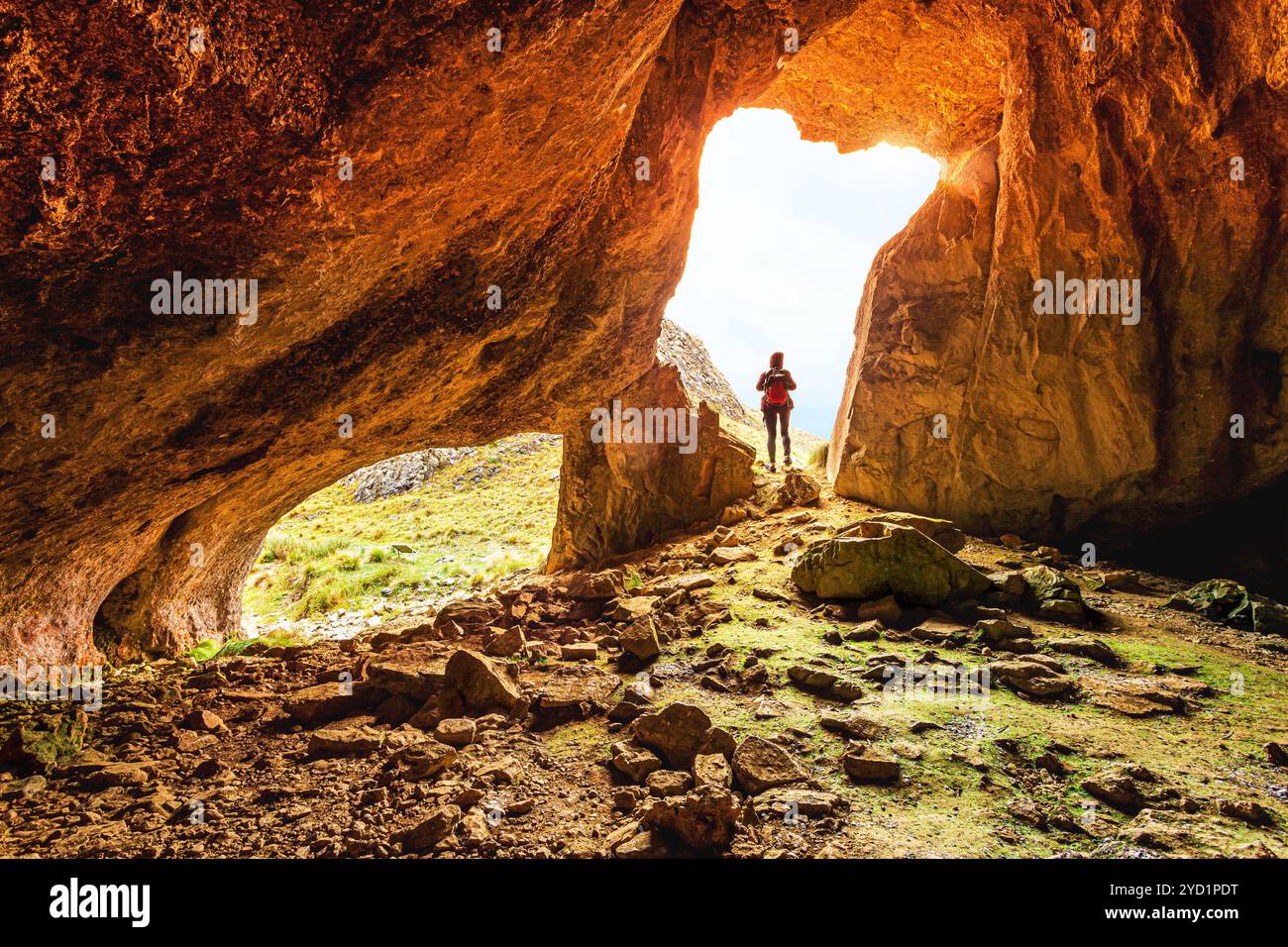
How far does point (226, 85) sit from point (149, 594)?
7041 mm

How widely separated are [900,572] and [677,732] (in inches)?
153

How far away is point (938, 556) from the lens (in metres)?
6.91

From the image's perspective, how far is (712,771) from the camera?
3523 mm

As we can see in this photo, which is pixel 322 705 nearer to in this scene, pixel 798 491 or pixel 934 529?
pixel 934 529

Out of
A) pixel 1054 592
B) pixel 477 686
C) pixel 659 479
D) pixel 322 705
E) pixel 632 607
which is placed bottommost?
pixel 322 705

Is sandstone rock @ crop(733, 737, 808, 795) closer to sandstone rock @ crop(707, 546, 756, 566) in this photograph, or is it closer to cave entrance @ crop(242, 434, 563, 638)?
sandstone rock @ crop(707, 546, 756, 566)

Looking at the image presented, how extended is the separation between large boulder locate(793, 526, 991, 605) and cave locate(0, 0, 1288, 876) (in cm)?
6

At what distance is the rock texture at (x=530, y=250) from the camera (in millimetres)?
3725

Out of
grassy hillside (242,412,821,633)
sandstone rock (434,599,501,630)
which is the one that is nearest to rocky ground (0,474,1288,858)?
sandstone rock (434,599,501,630)

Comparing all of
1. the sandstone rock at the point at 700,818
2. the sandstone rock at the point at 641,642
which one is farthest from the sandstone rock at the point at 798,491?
the sandstone rock at the point at 700,818

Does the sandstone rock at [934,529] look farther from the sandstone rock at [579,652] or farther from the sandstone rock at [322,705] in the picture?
the sandstone rock at [322,705]

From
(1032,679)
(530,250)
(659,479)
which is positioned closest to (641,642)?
(1032,679)
